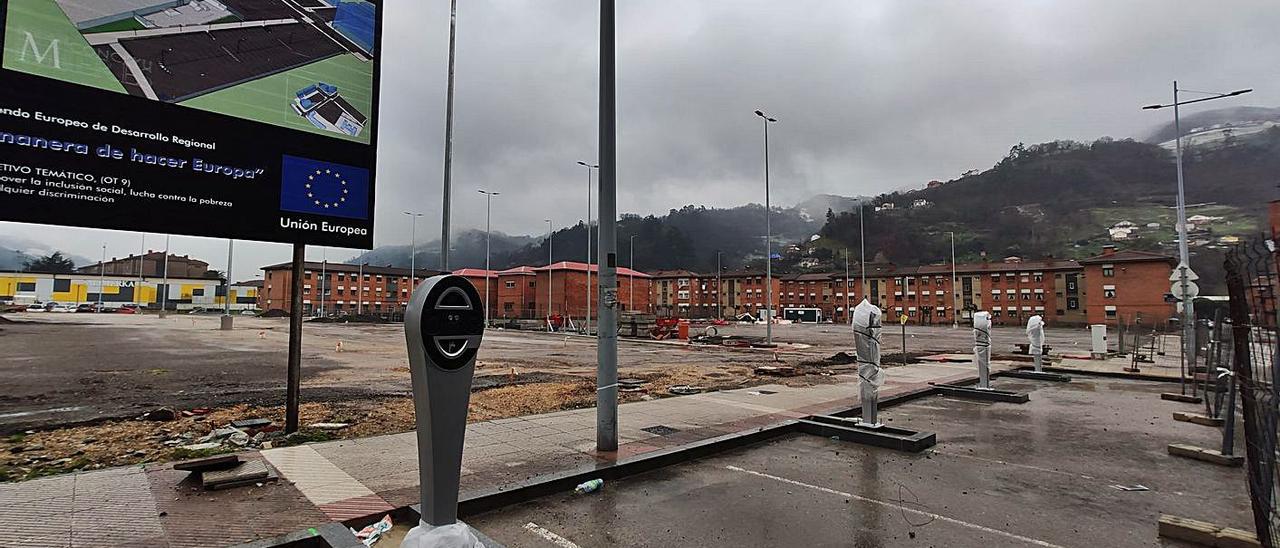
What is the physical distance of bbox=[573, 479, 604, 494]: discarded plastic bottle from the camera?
598 centimetres

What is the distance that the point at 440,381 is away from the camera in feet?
11.4

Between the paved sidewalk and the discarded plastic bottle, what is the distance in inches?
20.8

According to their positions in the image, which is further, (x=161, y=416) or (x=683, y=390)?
(x=683, y=390)

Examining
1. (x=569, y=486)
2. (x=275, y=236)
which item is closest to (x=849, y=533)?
(x=569, y=486)

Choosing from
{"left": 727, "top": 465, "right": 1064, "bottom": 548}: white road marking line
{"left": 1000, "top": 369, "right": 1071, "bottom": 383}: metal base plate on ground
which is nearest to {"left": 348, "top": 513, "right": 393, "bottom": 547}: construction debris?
{"left": 727, "top": 465, "right": 1064, "bottom": 548}: white road marking line

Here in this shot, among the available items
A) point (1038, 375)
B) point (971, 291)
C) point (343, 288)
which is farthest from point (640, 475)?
point (343, 288)

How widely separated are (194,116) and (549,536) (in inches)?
256

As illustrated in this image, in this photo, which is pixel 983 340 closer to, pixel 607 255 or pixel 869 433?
pixel 869 433

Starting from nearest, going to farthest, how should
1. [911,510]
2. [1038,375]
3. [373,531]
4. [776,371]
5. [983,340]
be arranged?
[373,531]
[911,510]
[983,340]
[1038,375]
[776,371]

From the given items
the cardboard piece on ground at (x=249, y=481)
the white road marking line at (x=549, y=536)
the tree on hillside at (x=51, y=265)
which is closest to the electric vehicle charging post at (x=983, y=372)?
the white road marking line at (x=549, y=536)

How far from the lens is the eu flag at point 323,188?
8062 mm

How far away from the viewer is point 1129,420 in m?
10.3

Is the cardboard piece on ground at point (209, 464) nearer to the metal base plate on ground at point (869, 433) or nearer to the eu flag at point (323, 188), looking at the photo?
the eu flag at point (323, 188)

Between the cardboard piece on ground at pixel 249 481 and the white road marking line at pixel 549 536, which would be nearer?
the white road marking line at pixel 549 536
